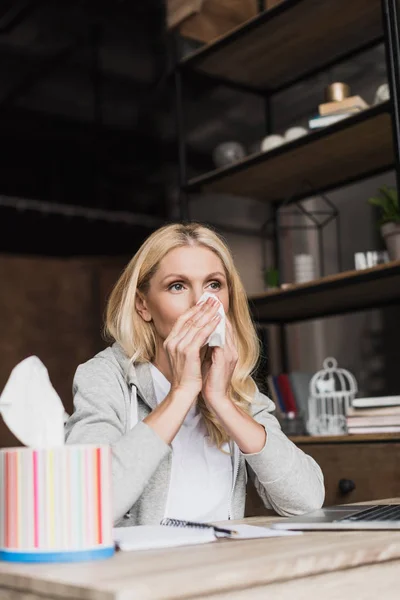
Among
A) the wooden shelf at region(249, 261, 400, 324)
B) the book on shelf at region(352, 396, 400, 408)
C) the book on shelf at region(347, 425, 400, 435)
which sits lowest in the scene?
the book on shelf at region(347, 425, 400, 435)

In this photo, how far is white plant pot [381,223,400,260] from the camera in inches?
92.5

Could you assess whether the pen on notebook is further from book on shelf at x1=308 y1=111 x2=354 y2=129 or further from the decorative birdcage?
book on shelf at x1=308 y1=111 x2=354 y2=129

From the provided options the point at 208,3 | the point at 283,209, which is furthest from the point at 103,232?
the point at 208,3

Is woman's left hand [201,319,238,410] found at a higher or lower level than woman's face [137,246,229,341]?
lower

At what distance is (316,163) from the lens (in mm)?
2797

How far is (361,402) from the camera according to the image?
2197mm

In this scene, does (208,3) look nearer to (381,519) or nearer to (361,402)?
(361,402)

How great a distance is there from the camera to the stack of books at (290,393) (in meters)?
2.65

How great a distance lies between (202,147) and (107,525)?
4554 millimetres

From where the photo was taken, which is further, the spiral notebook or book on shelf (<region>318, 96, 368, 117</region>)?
book on shelf (<region>318, 96, 368, 117</region>)

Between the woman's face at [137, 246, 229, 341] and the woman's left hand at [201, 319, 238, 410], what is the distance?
155 mm

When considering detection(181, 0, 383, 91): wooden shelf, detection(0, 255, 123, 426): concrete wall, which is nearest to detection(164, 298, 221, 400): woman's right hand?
detection(181, 0, 383, 91): wooden shelf

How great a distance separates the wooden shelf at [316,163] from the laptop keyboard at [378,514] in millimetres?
1470

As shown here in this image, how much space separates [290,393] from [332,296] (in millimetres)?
363
